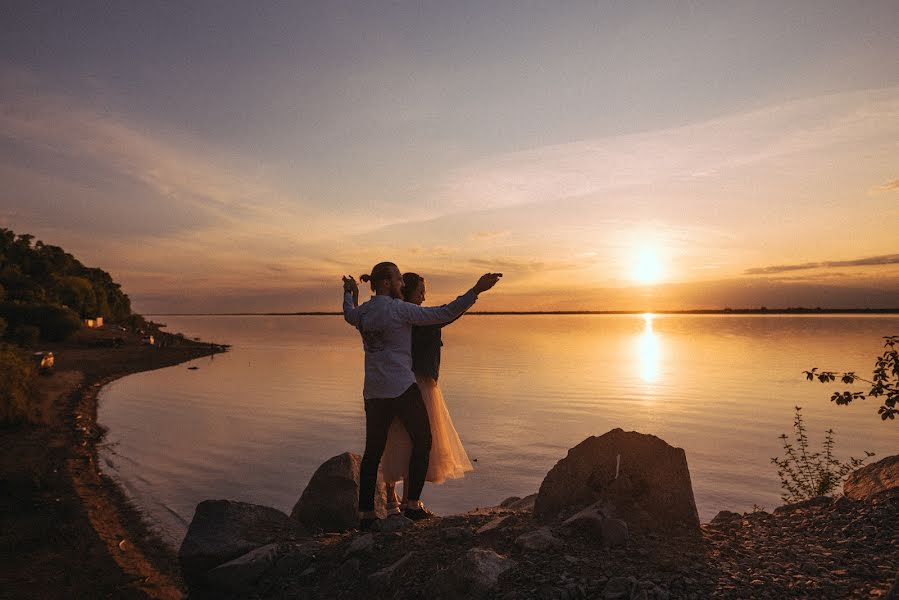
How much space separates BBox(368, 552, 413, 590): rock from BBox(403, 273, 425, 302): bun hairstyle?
9.82ft

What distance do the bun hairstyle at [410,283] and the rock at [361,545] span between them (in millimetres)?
2792

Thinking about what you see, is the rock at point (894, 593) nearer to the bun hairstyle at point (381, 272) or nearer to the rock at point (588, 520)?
the rock at point (588, 520)

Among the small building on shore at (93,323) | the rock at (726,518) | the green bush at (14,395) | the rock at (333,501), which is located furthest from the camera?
the small building on shore at (93,323)

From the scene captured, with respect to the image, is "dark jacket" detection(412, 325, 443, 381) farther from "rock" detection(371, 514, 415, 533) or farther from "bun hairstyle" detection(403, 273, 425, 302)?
"rock" detection(371, 514, 415, 533)

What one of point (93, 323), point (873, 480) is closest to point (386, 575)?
point (873, 480)

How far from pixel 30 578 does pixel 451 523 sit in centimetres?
566

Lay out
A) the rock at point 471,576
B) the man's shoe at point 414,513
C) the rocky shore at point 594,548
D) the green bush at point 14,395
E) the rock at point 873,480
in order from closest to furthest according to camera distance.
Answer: the rocky shore at point 594,548 < the rock at point 471,576 < the rock at point 873,480 < the man's shoe at point 414,513 < the green bush at point 14,395

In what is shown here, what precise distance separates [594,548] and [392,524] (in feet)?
7.72

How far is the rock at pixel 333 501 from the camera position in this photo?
8000mm

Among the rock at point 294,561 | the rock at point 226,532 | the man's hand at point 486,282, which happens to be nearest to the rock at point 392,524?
the rock at point 294,561

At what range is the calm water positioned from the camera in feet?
46.4

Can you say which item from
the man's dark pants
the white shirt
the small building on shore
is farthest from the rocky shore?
the small building on shore

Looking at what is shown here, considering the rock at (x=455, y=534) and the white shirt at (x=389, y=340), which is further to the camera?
the white shirt at (x=389, y=340)

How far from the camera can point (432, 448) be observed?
7.21 metres
